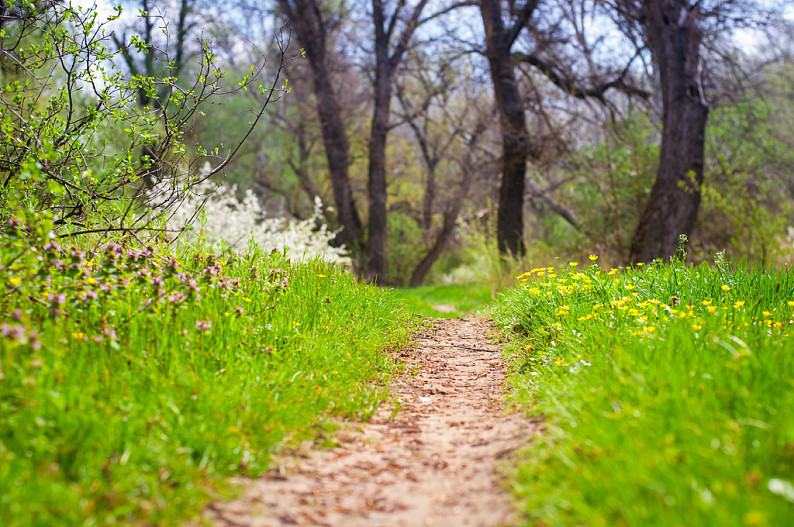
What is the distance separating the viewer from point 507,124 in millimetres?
11570

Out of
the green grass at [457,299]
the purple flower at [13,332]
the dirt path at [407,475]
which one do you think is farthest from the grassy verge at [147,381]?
the green grass at [457,299]

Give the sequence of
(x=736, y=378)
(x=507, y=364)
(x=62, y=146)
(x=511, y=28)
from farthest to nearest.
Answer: (x=511, y=28) < (x=507, y=364) < (x=62, y=146) < (x=736, y=378)

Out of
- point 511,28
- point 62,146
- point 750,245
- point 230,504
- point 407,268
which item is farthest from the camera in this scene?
point 407,268

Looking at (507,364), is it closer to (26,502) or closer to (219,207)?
(26,502)

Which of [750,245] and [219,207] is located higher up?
[219,207]

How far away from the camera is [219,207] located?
13.3m

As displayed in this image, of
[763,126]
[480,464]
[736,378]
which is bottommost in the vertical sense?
[480,464]

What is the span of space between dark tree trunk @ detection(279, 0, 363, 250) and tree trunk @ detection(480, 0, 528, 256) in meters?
4.07

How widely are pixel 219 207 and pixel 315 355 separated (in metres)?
10.3

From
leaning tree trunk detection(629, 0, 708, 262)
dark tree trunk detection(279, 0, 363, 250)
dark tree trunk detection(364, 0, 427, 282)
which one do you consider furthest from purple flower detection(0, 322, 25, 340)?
dark tree trunk detection(279, 0, 363, 250)

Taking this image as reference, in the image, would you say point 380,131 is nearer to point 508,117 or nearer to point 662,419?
point 508,117

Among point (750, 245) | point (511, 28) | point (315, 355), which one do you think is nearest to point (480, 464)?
point (315, 355)

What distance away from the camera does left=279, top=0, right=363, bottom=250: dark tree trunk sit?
13.5 meters

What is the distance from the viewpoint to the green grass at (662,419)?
1.84 metres
